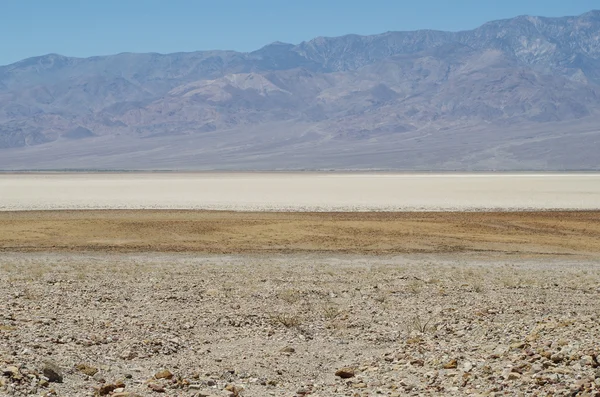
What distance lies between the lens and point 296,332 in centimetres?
962

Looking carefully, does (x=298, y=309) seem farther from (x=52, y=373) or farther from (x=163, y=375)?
(x=52, y=373)

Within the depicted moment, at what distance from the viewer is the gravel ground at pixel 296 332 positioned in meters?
6.87

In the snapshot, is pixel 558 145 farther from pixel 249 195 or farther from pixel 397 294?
pixel 397 294

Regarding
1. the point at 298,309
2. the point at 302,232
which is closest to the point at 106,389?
the point at 298,309

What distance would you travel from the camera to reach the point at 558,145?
148250 mm

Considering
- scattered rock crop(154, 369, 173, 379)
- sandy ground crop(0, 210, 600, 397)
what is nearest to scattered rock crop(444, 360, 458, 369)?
sandy ground crop(0, 210, 600, 397)

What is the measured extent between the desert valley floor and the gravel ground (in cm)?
3

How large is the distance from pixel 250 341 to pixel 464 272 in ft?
25.1

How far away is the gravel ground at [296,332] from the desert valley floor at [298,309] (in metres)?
0.03

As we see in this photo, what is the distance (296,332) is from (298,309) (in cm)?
153

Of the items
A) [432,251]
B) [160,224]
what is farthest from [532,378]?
[160,224]

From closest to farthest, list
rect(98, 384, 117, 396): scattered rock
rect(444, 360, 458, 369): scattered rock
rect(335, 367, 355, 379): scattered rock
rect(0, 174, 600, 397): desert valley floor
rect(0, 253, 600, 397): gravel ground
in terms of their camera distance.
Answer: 1. rect(98, 384, 117, 396): scattered rock
2. rect(0, 253, 600, 397): gravel ground
3. rect(0, 174, 600, 397): desert valley floor
4. rect(444, 360, 458, 369): scattered rock
5. rect(335, 367, 355, 379): scattered rock

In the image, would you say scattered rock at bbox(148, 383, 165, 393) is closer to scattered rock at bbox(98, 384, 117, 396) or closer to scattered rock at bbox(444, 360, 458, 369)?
scattered rock at bbox(98, 384, 117, 396)

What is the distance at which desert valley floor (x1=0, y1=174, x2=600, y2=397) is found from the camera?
7027mm
